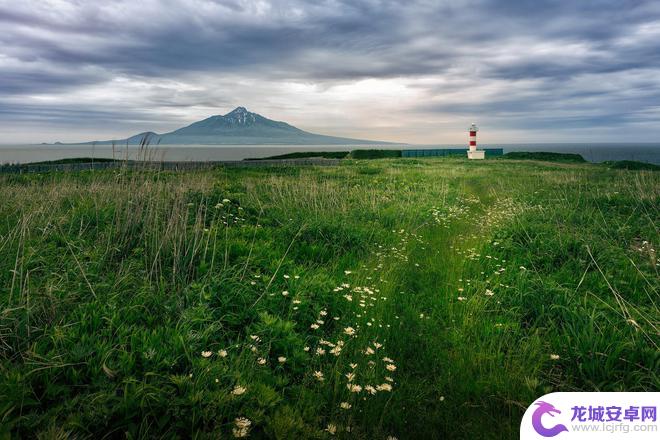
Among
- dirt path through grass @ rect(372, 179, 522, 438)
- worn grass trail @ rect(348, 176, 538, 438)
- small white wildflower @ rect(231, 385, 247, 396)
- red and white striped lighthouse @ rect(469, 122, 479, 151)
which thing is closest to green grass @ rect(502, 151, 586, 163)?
red and white striped lighthouse @ rect(469, 122, 479, 151)

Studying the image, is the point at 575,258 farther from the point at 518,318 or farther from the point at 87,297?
the point at 87,297

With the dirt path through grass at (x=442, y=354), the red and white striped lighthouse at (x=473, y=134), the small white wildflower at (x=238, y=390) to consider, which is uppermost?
the red and white striped lighthouse at (x=473, y=134)

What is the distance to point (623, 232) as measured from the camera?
841 centimetres

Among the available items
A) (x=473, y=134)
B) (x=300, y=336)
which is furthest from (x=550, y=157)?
(x=300, y=336)

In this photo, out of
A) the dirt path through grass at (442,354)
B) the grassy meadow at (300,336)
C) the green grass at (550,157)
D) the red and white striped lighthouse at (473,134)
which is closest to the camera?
the grassy meadow at (300,336)

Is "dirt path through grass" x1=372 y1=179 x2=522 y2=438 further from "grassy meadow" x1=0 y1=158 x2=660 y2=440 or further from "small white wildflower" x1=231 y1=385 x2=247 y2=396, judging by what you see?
"small white wildflower" x1=231 y1=385 x2=247 y2=396

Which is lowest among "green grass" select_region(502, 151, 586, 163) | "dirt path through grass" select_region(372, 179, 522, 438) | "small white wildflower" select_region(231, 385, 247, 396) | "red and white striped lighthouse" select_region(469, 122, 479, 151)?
"dirt path through grass" select_region(372, 179, 522, 438)

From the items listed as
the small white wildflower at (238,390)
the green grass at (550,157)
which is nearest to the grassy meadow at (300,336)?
the small white wildflower at (238,390)

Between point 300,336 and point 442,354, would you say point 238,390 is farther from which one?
point 442,354

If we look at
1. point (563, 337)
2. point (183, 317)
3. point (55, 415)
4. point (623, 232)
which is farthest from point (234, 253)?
point (623, 232)

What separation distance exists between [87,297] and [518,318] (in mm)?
5040

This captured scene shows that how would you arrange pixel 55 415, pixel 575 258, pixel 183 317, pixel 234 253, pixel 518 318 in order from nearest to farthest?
1. pixel 55 415
2. pixel 183 317
3. pixel 518 318
4. pixel 234 253
5. pixel 575 258

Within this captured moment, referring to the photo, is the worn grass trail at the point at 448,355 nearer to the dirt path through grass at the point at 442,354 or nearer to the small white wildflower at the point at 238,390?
the dirt path through grass at the point at 442,354

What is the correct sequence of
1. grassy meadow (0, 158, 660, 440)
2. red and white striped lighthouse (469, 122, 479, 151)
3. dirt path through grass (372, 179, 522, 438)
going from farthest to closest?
red and white striped lighthouse (469, 122, 479, 151)
dirt path through grass (372, 179, 522, 438)
grassy meadow (0, 158, 660, 440)
